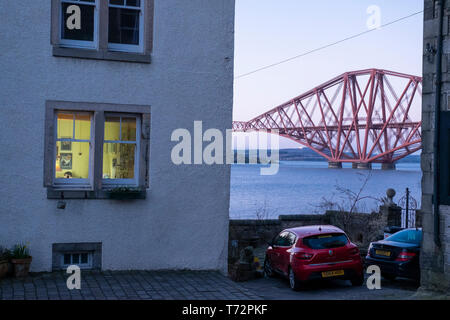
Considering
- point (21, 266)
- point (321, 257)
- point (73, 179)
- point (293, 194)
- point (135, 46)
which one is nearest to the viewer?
point (21, 266)

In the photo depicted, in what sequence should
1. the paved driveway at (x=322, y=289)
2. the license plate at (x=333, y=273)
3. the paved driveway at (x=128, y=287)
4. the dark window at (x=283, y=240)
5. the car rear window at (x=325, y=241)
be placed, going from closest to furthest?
the paved driveway at (x=128, y=287), the paved driveway at (x=322, y=289), the license plate at (x=333, y=273), the car rear window at (x=325, y=241), the dark window at (x=283, y=240)

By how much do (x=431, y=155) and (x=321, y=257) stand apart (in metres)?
3.58

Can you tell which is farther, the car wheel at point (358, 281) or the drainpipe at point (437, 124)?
the car wheel at point (358, 281)

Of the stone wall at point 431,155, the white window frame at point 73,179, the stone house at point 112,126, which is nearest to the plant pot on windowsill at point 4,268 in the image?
the stone house at point 112,126

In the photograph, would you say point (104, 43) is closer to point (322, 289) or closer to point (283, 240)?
point (283, 240)

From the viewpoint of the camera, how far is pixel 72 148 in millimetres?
10734

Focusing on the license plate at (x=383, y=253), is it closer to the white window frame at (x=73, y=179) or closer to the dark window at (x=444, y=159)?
the dark window at (x=444, y=159)

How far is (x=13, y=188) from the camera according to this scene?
1016 cm

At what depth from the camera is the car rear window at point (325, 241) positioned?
1313 centimetres

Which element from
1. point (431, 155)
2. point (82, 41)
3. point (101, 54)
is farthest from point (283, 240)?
point (82, 41)
